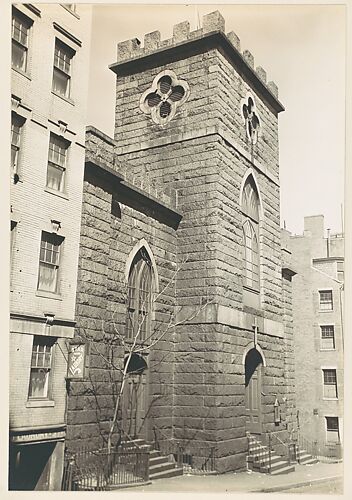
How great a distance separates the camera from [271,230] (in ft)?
64.5

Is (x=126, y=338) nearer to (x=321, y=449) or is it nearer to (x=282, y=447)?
(x=321, y=449)

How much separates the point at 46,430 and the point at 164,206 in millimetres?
7526

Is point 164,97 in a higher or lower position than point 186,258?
higher

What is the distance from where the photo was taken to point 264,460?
52.5ft

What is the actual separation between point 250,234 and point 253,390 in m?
5.14

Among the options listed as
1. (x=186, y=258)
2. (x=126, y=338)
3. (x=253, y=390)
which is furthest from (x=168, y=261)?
(x=253, y=390)

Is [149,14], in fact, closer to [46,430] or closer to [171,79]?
[171,79]

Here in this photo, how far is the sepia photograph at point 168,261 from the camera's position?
10219mm

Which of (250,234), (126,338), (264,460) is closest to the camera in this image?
(126,338)

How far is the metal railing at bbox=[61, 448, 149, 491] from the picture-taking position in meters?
10.2

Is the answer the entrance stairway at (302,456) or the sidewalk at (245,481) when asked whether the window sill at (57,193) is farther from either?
the entrance stairway at (302,456)

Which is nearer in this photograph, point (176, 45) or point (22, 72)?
point (22, 72)

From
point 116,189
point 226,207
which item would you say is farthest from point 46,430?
point 226,207

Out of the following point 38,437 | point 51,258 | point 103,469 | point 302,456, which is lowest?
A: point 302,456
